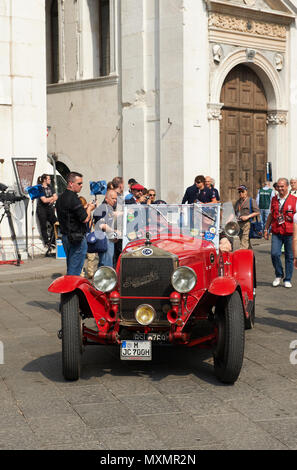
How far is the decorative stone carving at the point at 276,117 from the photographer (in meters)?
21.5

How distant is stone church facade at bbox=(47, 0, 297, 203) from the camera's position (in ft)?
62.8

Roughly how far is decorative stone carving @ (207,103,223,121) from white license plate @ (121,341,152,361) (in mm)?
14067

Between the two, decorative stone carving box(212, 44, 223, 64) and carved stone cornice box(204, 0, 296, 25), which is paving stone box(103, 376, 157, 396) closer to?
decorative stone carving box(212, 44, 223, 64)

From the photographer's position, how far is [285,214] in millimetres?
11398

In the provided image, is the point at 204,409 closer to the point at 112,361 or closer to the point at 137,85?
the point at 112,361

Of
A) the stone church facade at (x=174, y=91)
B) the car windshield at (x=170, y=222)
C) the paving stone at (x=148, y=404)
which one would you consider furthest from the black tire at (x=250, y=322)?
the stone church facade at (x=174, y=91)

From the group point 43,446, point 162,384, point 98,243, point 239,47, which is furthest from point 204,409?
point 239,47

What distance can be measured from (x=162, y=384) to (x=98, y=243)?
4254mm

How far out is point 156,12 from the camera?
19.4 metres

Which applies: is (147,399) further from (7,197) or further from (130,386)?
(7,197)

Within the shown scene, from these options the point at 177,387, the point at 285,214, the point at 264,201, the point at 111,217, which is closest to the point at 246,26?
the point at 264,201

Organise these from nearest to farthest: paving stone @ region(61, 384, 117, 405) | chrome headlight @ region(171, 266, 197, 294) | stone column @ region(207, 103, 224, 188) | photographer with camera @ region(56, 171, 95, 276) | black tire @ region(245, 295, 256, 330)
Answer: paving stone @ region(61, 384, 117, 405)
chrome headlight @ region(171, 266, 197, 294)
black tire @ region(245, 295, 256, 330)
photographer with camera @ region(56, 171, 95, 276)
stone column @ region(207, 103, 224, 188)

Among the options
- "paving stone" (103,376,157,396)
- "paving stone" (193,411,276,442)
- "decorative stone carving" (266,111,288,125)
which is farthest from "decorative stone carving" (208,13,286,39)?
"paving stone" (193,411,276,442)

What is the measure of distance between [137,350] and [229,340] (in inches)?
29.5
